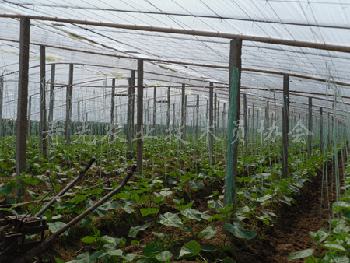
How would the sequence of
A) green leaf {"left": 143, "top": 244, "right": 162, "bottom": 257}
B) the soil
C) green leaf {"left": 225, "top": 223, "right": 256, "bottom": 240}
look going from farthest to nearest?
the soil
green leaf {"left": 225, "top": 223, "right": 256, "bottom": 240}
green leaf {"left": 143, "top": 244, "right": 162, "bottom": 257}

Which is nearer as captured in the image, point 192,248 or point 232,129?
point 192,248

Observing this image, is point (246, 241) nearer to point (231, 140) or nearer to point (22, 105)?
point (231, 140)

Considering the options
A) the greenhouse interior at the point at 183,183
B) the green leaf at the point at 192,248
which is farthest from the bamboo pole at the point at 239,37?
the green leaf at the point at 192,248

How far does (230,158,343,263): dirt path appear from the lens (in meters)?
3.20

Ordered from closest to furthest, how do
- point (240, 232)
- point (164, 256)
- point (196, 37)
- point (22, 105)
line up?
point (164, 256), point (240, 232), point (22, 105), point (196, 37)

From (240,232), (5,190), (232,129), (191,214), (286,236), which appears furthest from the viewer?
(286,236)

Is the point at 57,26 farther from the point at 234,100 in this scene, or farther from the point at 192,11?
the point at 234,100

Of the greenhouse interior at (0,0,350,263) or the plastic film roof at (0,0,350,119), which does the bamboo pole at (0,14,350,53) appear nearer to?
the greenhouse interior at (0,0,350,263)

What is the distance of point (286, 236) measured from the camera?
3912 millimetres

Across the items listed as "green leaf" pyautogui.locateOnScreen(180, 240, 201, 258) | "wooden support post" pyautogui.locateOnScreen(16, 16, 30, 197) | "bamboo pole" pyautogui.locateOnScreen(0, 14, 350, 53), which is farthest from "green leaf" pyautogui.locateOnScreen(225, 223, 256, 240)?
"wooden support post" pyautogui.locateOnScreen(16, 16, 30, 197)

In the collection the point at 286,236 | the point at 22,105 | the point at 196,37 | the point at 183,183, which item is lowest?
the point at 286,236

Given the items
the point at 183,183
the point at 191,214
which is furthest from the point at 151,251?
the point at 183,183

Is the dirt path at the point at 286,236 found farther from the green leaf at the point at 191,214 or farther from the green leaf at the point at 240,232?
the green leaf at the point at 191,214

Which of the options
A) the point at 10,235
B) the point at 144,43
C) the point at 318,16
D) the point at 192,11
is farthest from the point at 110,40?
the point at 10,235
